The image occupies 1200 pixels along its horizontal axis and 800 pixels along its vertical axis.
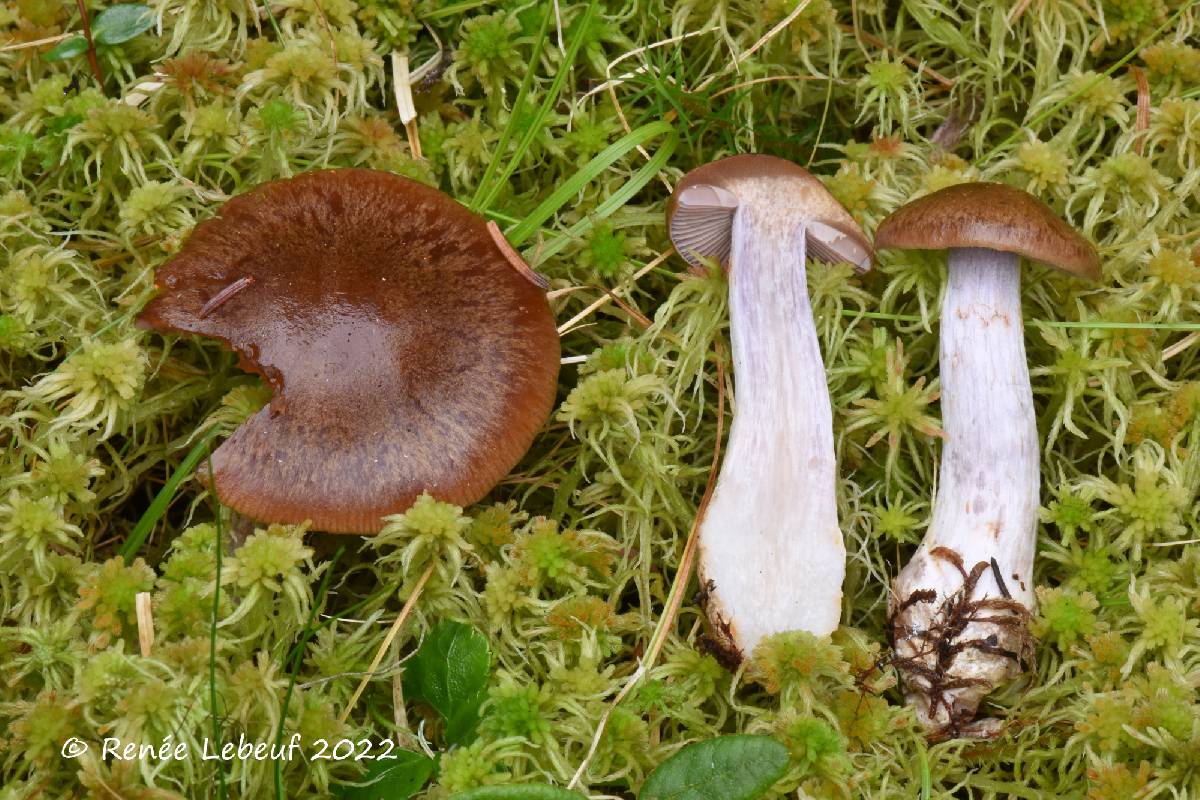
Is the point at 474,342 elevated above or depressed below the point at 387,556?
above

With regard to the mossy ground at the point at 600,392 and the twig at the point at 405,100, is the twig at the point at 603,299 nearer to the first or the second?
the mossy ground at the point at 600,392

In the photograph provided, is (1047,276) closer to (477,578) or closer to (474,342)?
(474,342)

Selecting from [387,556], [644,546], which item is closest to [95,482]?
[387,556]

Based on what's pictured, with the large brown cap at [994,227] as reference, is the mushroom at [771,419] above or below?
below

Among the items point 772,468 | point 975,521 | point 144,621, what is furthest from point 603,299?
point 144,621

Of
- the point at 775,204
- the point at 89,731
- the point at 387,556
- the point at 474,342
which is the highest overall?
the point at 775,204

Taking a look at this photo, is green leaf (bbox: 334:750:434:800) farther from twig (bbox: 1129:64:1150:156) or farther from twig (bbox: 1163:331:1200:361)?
twig (bbox: 1129:64:1150:156)

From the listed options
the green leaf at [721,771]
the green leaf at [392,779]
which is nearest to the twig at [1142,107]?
the green leaf at [721,771]
